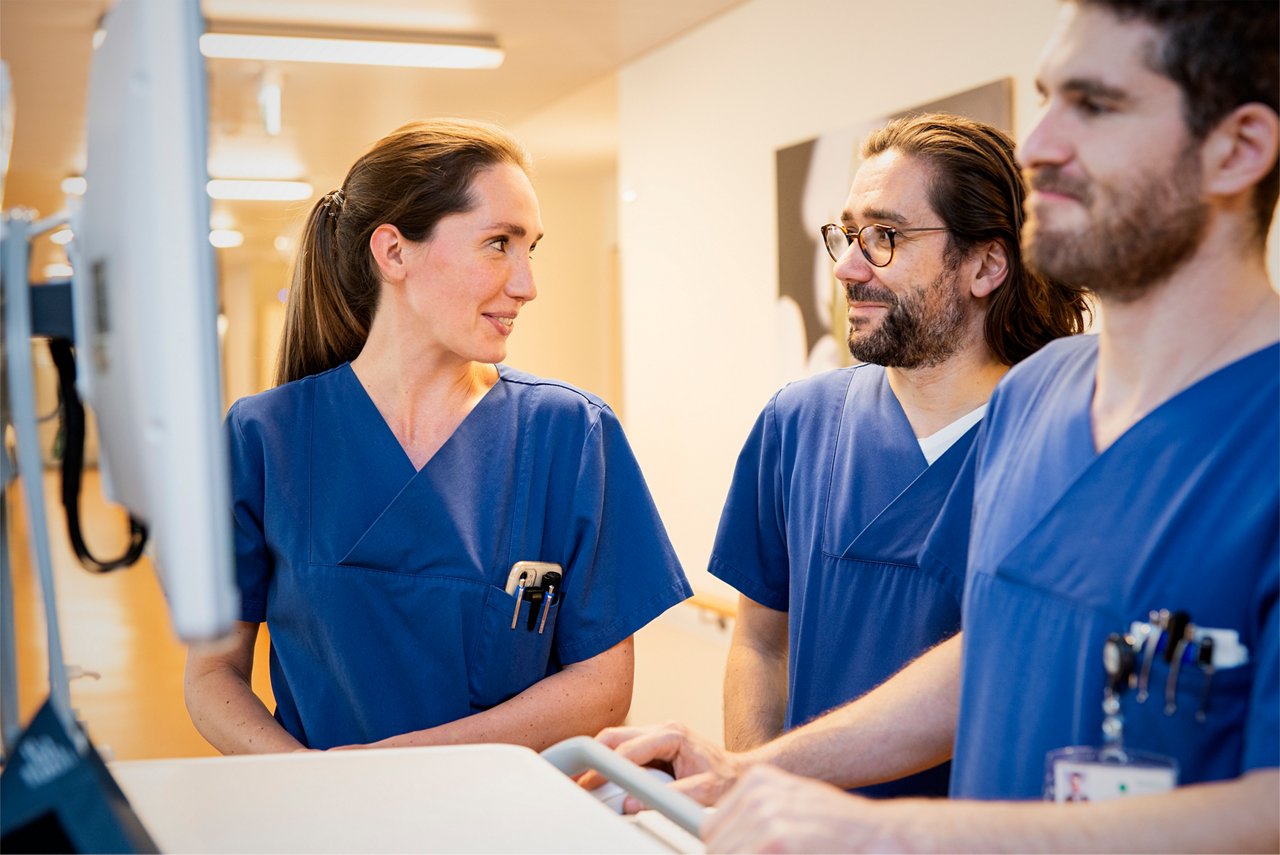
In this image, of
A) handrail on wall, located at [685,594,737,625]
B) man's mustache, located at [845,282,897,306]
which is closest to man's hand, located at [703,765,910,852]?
man's mustache, located at [845,282,897,306]

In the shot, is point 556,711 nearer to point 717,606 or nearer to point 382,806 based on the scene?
point 382,806

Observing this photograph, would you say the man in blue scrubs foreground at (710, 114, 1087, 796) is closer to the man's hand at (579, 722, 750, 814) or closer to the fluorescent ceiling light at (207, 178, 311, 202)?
the man's hand at (579, 722, 750, 814)

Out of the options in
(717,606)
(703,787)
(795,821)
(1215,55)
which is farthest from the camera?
(717,606)

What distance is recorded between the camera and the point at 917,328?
1.72 metres

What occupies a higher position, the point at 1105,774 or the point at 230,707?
the point at 1105,774

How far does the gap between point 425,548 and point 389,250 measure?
1.45 feet

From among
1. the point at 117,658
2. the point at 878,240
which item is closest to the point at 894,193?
the point at 878,240

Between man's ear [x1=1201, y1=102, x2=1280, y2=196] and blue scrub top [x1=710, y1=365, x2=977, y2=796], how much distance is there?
630 millimetres

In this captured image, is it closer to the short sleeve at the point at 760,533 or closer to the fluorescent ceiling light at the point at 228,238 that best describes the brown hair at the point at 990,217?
the short sleeve at the point at 760,533

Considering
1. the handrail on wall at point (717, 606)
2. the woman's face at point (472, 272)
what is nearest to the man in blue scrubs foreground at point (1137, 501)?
the woman's face at point (472, 272)

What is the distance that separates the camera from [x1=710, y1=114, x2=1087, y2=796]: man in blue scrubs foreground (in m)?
1.64

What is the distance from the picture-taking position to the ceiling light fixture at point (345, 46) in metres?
5.47

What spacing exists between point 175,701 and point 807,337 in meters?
2.78

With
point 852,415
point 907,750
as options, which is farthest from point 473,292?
point 907,750
